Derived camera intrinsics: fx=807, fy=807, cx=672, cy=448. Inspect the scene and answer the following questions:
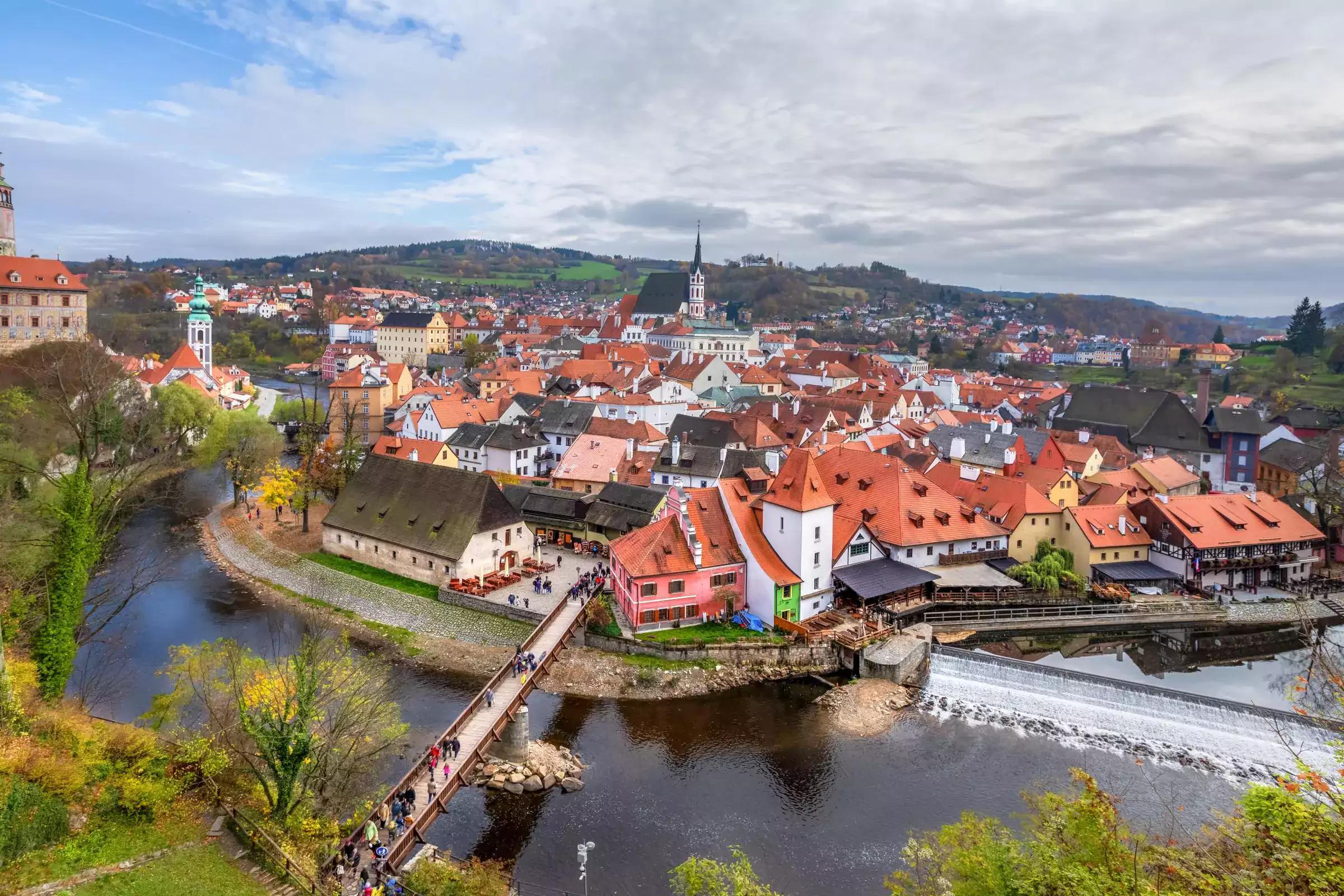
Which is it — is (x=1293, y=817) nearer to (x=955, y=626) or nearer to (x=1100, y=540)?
(x=955, y=626)

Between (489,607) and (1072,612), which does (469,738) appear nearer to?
(489,607)

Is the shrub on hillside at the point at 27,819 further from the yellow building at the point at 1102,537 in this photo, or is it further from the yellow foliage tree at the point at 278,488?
the yellow building at the point at 1102,537

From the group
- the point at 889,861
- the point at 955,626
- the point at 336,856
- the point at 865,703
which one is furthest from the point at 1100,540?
the point at 336,856

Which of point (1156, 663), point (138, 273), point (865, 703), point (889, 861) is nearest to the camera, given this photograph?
point (889, 861)

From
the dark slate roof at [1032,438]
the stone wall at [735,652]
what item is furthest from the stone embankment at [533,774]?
the dark slate roof at [1032,438]

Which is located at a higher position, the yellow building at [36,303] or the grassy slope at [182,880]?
the yellow building at [36,303]

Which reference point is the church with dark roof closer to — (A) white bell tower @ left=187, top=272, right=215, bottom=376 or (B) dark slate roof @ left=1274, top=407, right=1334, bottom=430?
(A) white bell tower @ left=187, top=272, right=215, bottom=376
